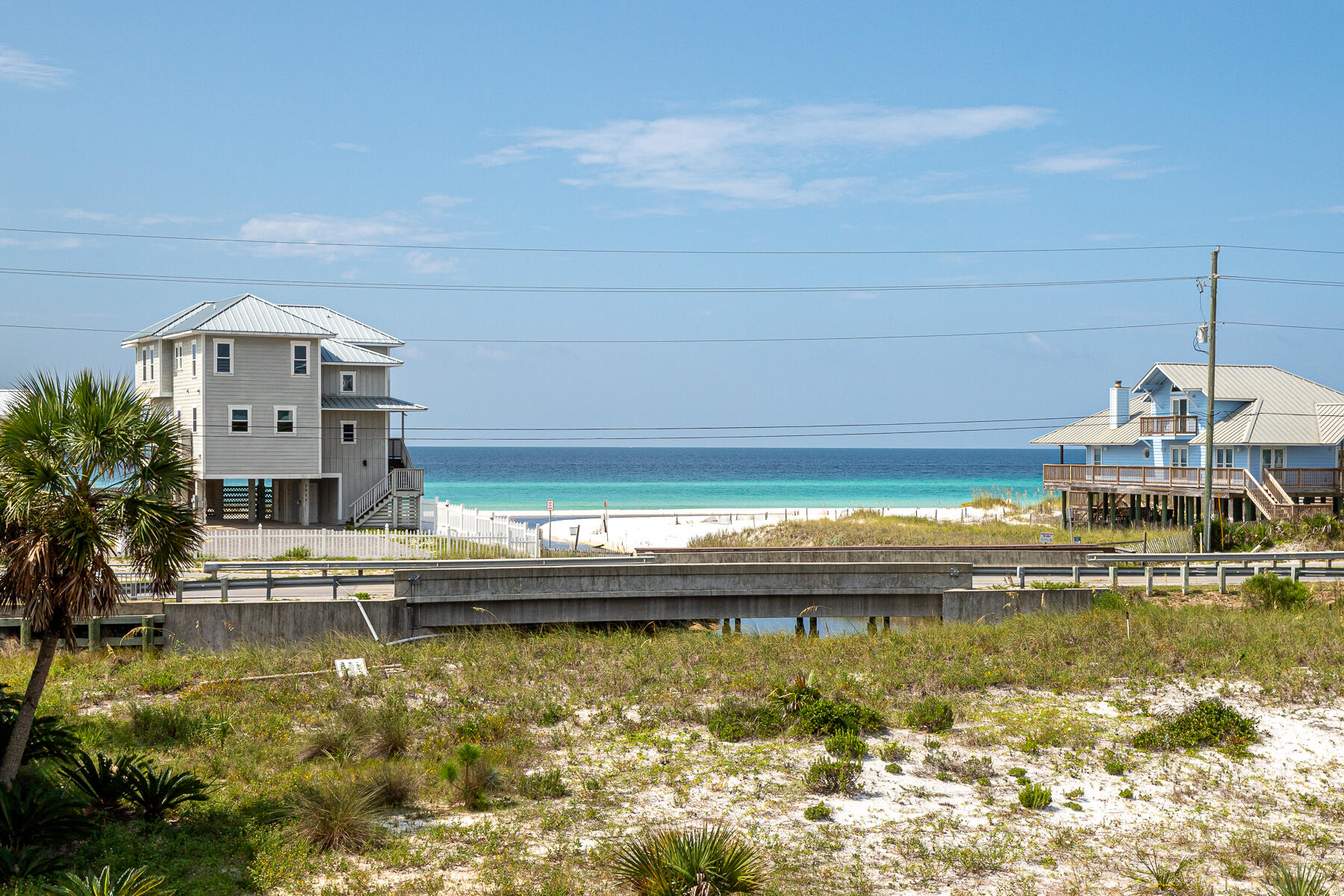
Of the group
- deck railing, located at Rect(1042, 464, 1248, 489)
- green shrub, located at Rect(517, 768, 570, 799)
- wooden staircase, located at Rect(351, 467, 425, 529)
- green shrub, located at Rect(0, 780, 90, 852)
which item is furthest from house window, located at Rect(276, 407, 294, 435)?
deck railing, located at Rect(1042, 464, 1248, 489)

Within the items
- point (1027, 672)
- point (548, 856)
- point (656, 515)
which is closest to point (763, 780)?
point (548, 856)

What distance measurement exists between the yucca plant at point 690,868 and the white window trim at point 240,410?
34.8 m

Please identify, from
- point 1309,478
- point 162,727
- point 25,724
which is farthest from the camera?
point 1309,478

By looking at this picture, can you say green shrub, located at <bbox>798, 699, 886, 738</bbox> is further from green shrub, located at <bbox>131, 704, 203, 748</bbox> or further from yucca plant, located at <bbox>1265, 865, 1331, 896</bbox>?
green shrub, located at <bbox>131, 704, 203, 748</bbox>

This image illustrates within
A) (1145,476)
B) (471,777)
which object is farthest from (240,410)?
(1145,476)

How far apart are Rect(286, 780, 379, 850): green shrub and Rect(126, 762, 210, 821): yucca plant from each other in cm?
107

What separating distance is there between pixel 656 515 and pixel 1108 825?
69.2 metres

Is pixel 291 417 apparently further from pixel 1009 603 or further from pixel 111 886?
pixel 111 886

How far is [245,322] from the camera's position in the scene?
40688 mm

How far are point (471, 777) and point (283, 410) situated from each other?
3230cm

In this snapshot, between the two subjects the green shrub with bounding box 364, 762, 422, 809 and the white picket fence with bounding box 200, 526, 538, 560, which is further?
the white picket fence with bounding box 200, 526, 538, 560

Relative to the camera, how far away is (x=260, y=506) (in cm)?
4712

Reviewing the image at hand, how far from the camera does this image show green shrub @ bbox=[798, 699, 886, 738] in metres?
14.5

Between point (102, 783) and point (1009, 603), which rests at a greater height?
point (102, 783)
